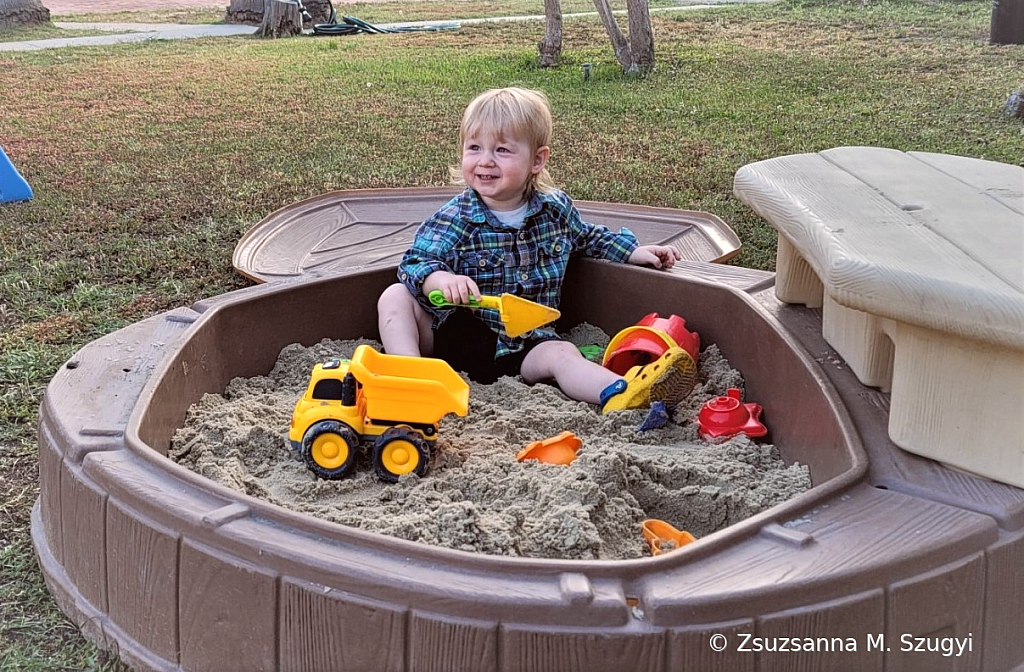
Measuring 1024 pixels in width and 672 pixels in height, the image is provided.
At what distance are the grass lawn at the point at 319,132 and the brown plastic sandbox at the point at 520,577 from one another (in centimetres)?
17

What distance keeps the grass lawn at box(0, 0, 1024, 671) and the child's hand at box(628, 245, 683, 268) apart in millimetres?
728

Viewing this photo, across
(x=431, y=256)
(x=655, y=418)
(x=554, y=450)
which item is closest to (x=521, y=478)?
(x=554, y=450)

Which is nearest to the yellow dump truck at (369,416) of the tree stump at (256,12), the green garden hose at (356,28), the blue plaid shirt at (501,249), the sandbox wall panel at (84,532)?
the sandbox wall panel at (84,532)

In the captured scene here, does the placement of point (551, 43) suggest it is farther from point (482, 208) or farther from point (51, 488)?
point (51, 488)

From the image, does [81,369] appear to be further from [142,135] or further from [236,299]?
[142,135]

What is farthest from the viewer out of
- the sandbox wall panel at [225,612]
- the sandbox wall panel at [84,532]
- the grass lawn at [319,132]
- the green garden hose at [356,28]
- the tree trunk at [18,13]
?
the tree trunk at [18,13]

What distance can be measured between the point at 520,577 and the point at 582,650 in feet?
0.35

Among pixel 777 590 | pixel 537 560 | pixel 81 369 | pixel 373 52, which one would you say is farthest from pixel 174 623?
pixel 373 52

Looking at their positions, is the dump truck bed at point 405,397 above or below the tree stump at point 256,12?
below

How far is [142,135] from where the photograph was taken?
5.11 meters

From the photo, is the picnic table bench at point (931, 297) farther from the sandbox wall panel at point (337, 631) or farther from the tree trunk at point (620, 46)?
the tree trunk at point (620, 46)

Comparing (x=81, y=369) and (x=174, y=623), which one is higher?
(x=81, y=369)

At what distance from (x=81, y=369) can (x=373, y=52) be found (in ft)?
22.4

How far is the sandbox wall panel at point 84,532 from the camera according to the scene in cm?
149
